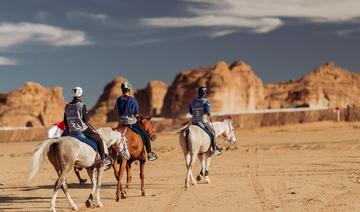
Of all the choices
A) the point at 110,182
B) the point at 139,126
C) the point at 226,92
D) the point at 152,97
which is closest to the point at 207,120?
the point at 139,126

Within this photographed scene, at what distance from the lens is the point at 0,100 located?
4970 inches

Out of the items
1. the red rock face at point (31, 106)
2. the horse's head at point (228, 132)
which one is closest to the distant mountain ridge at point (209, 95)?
the red rock face at point (31, 106)

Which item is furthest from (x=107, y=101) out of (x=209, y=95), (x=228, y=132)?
(x=228, y=132)

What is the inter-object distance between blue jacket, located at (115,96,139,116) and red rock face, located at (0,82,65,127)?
100711 mm

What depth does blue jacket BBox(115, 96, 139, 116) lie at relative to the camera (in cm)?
1564

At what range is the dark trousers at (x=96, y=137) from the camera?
1364cm

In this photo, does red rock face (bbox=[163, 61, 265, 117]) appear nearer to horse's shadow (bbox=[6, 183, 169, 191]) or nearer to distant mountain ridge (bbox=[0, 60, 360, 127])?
distant mountain ridge (bbox=[0, 60, 360, 127])

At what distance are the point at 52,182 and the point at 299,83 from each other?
503 feet

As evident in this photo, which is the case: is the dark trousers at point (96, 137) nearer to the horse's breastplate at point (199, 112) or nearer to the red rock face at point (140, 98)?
the horse's breastplate at point (199, 112)

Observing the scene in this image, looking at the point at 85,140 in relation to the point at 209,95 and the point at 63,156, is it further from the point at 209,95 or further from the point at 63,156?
the point at 209,95

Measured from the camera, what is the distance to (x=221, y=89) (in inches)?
4756

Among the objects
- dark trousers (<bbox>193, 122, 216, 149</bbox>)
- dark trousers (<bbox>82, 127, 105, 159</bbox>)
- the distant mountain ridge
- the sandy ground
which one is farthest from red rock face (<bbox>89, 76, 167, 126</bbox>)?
dark trousers (<bbox>82, 127, 105, 159</bbox>)

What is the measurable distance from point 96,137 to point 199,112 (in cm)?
499

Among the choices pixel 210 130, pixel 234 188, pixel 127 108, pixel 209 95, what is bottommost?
pixel 234 188
